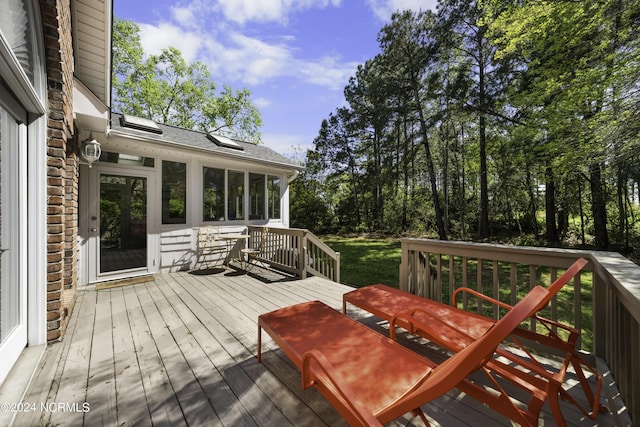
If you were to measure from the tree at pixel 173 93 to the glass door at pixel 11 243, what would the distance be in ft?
54.1

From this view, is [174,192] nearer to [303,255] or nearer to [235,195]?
[235,195]

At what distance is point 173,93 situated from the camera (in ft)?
54.3

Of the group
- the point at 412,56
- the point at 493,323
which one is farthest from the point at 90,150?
the point at 412,56

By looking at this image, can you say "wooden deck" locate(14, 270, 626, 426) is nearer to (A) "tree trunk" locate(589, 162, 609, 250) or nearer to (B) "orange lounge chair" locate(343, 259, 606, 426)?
(B) "orange lounge chair" locate(343, 259, 606, 426)

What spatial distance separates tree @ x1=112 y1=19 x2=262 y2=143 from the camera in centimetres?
1512

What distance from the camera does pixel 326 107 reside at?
1967 centimetres

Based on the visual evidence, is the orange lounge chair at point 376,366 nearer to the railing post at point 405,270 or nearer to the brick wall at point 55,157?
the railing post at point 405,270

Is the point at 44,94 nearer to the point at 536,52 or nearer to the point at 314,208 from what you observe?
the point at 536,52

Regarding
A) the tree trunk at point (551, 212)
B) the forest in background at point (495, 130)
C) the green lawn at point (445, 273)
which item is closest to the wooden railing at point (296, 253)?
the green lawn at point (445, 273)

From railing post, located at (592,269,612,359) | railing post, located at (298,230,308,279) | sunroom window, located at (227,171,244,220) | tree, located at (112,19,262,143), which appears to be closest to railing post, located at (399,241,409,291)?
railing post, located at (592,269,612,359)

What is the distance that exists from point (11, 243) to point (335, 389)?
3.03 m

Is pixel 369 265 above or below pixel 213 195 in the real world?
below

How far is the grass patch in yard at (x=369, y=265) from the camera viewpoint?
6930 millimetres

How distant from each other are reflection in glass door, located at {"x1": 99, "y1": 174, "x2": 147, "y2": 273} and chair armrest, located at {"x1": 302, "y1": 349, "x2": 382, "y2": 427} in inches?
215
